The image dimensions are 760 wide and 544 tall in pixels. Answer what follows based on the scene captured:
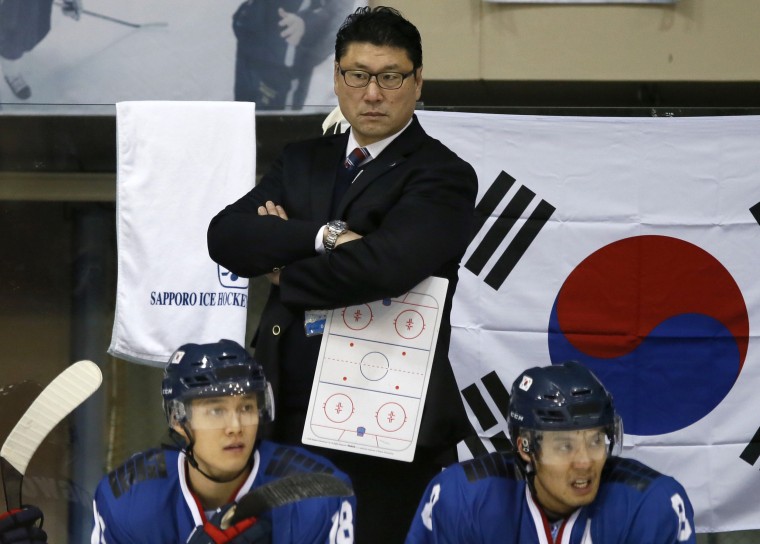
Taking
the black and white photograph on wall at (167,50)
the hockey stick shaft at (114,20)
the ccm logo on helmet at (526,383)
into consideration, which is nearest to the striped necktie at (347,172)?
the ccm logo on helmet at (526,383)

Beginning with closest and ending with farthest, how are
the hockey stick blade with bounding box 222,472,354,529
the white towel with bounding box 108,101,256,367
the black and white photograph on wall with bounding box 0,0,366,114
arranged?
1. the hockey stick blade with bounding box 222,472,354,529
2. the white towel with bounding box 108,101,256,367
3. the black and white photograph on wall with bounding box 0,0,366,114

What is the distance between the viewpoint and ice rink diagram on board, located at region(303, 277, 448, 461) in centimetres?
281

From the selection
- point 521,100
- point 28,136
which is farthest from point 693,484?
point 28,136

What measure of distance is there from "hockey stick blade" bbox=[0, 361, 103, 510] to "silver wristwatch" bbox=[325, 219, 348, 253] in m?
0.71

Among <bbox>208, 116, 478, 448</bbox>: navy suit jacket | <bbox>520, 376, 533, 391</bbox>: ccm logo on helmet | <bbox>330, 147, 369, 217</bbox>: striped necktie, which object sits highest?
<bbox>330, 147, 369, 217</bbox>: striped necktie

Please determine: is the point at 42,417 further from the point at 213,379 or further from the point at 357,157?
the point at 357,157

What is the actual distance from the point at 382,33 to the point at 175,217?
1.68 m

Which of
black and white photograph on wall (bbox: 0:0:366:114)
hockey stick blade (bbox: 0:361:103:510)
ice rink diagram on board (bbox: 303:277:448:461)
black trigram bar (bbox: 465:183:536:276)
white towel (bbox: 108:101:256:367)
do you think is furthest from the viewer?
black and white photograph on wall (bbox: 0:0:366:114)

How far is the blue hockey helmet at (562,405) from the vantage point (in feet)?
9.04

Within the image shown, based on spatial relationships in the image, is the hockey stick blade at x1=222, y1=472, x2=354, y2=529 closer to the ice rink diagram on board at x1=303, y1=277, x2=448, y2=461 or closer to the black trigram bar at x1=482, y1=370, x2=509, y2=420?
the ice rink diagram on board at x1=303, y1=277, x2=448, y2=461

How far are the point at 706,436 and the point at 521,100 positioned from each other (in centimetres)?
169

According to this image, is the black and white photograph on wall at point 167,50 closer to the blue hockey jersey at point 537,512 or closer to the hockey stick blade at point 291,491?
the blue hockey jersey at point 537,512

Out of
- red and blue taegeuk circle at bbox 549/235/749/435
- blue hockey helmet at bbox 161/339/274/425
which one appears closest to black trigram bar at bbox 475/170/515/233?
red and blue taegeuk circle at bbox 549/235/749/435

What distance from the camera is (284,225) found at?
2.84 m
